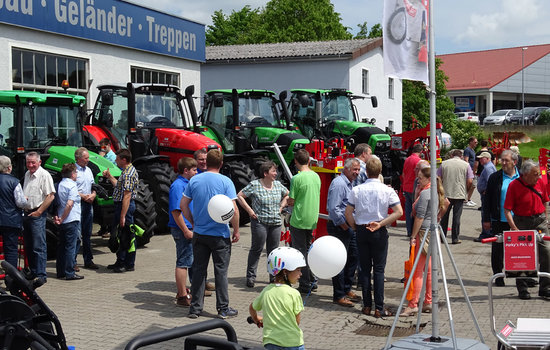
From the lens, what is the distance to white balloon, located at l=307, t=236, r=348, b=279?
564cm

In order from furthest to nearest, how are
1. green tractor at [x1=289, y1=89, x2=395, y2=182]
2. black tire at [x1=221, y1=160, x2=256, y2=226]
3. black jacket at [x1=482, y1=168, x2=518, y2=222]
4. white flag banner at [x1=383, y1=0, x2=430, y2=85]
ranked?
green tractor at [x1=289, y1=89, x2=395, y2=182] → black tire at [x1=221, y1=160, x2=256, y2=226] → black jacket at [x1=482, y1=168, x2=518, y2=222] → white flag banner at [x1=383, y1=0, x2=430, y2=85]

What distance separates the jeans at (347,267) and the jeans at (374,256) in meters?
0.49

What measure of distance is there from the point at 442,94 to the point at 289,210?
36.7m

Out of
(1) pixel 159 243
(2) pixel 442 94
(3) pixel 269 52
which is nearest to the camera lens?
(1) pixel 159 243

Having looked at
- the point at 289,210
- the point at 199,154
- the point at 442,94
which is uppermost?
the point at 442,94

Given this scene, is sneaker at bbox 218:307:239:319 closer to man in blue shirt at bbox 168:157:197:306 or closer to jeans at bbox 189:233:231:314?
jeans at bbox 189:233:231:314

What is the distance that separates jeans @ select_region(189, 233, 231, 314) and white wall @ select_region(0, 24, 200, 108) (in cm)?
999

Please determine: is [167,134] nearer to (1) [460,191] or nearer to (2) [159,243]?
(2) [159,243]

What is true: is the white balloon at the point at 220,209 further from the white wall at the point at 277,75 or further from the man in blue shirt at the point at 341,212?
the white wall at the point at 277,75

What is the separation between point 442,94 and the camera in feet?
146

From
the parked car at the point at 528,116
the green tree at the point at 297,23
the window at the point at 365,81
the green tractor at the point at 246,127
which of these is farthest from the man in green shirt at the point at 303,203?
the parked car at the point at 528,116

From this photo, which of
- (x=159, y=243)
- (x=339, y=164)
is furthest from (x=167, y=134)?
(x=339, y=164)

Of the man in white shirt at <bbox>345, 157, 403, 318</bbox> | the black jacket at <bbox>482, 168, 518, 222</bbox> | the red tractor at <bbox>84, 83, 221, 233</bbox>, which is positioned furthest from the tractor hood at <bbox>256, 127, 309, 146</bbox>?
the man in white shirt at <bbox>345, 157, 403, 318</bbox>

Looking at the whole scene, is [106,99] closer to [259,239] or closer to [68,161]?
[68,161]
